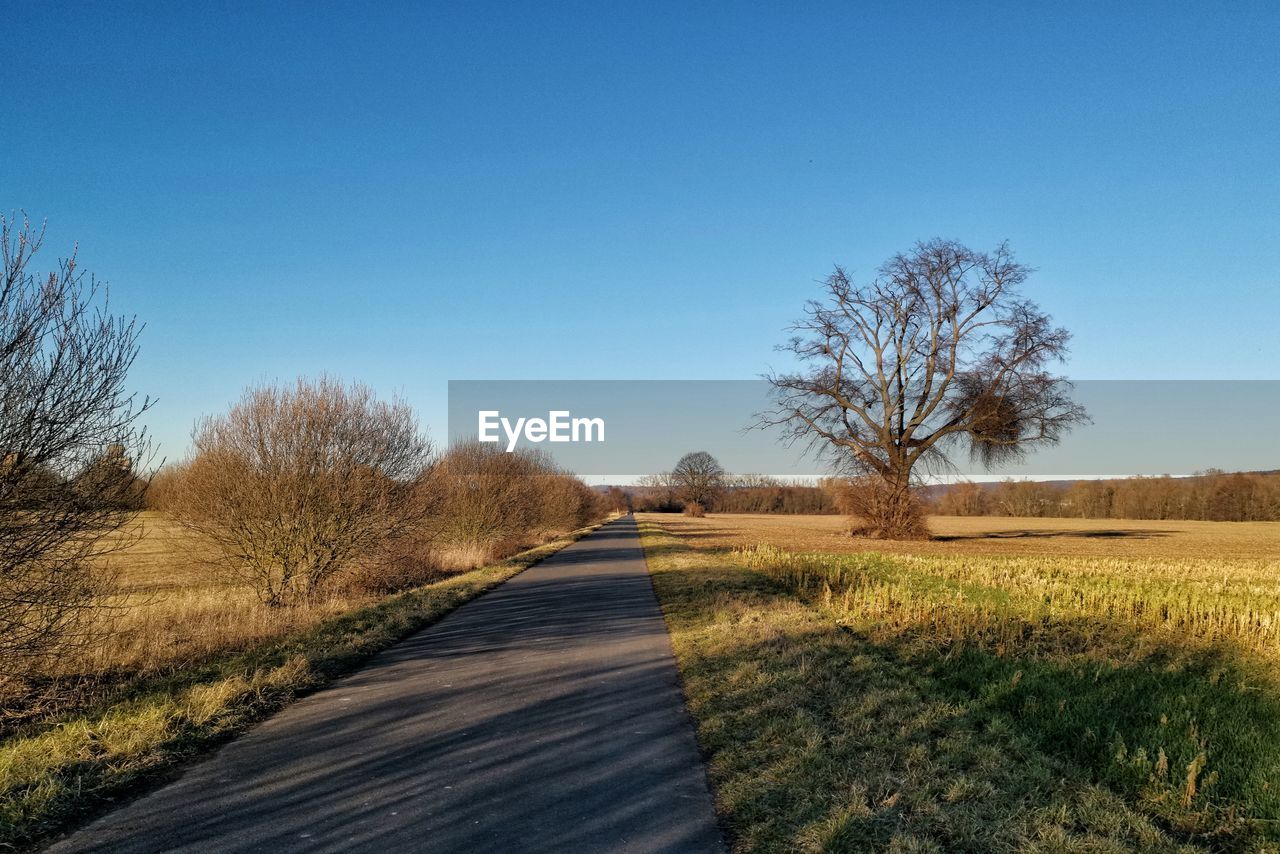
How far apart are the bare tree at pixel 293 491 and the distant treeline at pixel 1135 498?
212ft

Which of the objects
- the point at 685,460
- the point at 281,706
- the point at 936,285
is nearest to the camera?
the point at 281,706

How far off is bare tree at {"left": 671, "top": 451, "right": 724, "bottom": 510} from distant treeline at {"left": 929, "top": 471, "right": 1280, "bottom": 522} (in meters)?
38.7

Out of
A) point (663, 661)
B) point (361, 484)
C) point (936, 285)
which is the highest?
point (936, 285)

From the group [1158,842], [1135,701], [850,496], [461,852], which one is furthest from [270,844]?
[850,496]

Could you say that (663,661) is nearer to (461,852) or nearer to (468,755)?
(468,755)

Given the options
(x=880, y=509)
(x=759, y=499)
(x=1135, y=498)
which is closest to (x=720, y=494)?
(x=759, y=499)

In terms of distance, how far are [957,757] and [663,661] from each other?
13.6 feet

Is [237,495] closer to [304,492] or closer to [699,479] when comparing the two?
[304,492]

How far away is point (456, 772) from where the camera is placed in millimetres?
4852

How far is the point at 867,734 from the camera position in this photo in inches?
222

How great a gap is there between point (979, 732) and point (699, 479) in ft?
385

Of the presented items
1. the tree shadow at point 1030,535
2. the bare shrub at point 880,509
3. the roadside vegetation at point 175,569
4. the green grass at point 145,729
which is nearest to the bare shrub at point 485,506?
the roadside vegetation at point 175,569

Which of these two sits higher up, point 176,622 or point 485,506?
point 485,506

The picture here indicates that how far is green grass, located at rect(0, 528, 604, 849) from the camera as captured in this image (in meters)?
4.28
